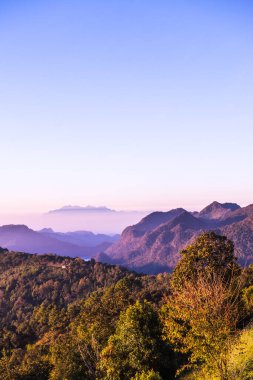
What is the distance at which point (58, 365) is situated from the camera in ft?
136

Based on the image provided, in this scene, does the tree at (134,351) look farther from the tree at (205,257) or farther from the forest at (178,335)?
the tree at (205,257)

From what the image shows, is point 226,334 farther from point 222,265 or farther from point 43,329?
point 43,329

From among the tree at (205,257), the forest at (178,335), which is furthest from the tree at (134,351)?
the tree at (205,257)

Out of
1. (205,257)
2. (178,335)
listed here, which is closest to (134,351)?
(178,335)

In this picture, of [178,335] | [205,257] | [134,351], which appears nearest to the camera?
[178,335]

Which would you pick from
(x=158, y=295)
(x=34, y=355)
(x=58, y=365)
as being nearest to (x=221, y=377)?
(x=58, y=365)

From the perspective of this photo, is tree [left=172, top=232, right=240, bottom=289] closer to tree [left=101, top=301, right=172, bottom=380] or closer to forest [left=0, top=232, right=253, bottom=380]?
forest [left=0, top=232, right=253, bottom=380]

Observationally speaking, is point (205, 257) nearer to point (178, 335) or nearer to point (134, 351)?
point (134, 351)

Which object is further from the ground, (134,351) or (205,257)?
(205,257)

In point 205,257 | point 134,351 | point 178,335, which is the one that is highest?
point 205,257

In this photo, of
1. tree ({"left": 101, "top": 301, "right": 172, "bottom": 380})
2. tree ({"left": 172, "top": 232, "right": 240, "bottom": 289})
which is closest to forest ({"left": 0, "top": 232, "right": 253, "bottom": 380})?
tree ({"left": 101, "top": 301, "right": 172, "bottom": 380})

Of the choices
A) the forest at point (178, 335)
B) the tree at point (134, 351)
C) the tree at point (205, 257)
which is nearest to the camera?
the forest at point (178, 335)

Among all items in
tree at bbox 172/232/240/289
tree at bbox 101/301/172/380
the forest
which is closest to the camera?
the forest

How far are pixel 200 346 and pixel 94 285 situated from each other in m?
176
